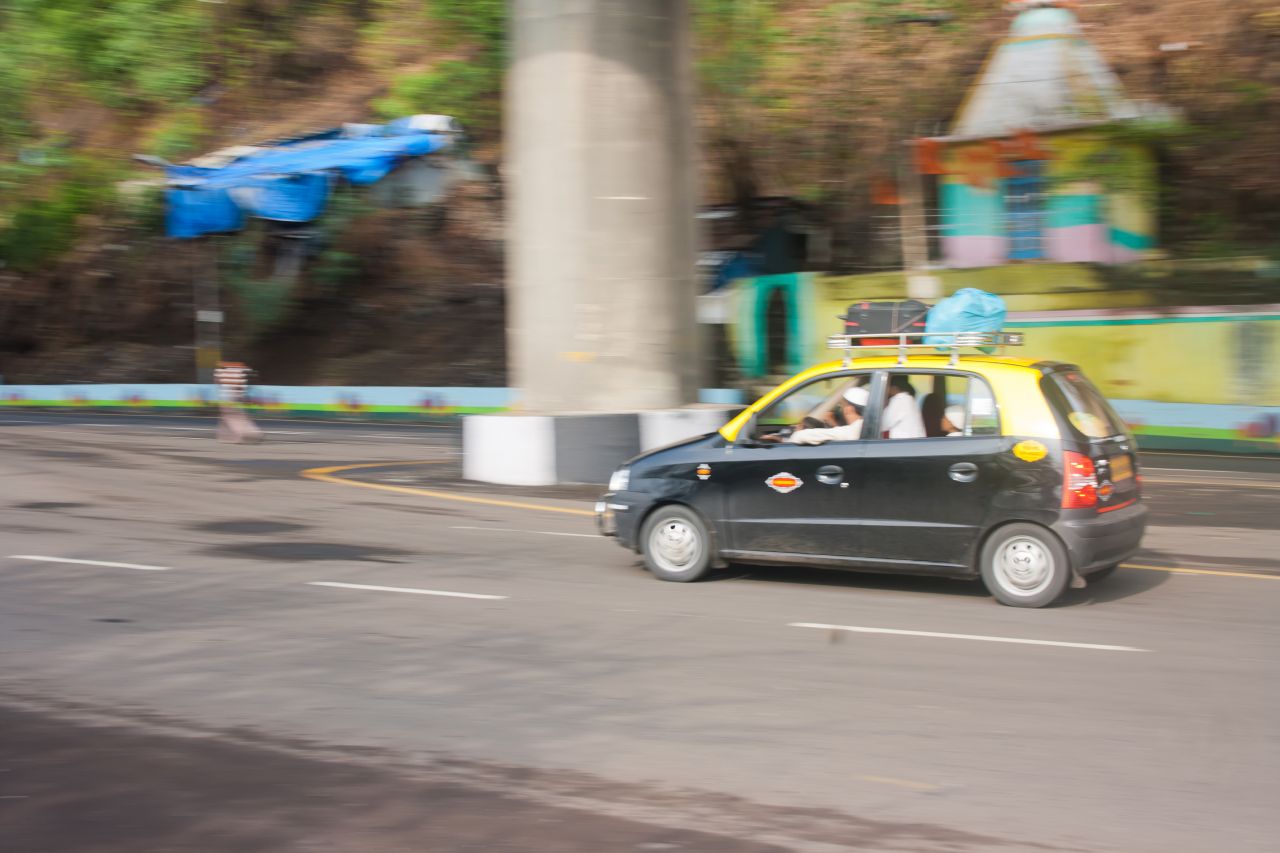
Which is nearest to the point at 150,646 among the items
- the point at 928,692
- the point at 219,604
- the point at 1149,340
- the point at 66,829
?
the point at 219,604

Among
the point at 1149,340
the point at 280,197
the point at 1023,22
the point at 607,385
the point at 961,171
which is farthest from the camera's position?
the point at 280,197

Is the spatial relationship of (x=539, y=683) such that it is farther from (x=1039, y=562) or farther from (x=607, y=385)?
(x=607, y=385)

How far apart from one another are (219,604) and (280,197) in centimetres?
2845

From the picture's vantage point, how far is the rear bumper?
8.13 metres

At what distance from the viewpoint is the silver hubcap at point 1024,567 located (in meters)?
8.30

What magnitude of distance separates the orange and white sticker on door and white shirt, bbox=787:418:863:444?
0.24 meters

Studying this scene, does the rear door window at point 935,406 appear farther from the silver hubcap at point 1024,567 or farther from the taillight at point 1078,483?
the silver hubcap at point 1024,567

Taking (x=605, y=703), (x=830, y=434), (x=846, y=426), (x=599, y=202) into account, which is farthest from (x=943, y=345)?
(x=599, y=202)

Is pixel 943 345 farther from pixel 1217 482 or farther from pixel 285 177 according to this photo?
pixel 285 177

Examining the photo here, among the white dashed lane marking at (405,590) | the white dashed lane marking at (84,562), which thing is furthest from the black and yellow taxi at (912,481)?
the white dashed lane marking at (84,562)

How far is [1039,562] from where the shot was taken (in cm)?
833

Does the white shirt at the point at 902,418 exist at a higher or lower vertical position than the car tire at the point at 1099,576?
higher

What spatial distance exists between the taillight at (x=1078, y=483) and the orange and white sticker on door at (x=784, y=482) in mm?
1699

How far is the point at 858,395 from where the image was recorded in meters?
8.98
